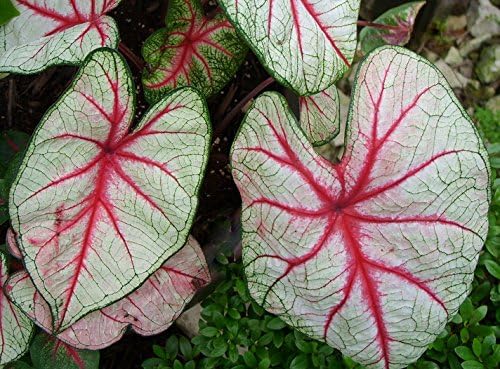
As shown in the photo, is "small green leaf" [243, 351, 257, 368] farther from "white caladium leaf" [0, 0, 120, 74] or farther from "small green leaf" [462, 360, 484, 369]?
"white caladium leaf" [0, 0, 120, 74]

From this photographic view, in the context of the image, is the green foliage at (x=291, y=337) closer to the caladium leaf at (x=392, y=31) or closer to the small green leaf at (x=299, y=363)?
the small green leaf at (x=299, y=363)

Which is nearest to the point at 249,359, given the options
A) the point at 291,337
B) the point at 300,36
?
the point at 291,337

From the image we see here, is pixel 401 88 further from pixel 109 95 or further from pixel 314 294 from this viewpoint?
pixel 109 95

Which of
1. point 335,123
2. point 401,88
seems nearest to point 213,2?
point 335,123

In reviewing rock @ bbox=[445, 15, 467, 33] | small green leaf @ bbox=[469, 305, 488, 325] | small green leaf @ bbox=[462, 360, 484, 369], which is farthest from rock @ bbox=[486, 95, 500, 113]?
small green leaf @ bbox=[462, 360, 484, 369]

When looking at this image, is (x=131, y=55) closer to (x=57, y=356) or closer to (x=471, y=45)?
(x=57, y=356)

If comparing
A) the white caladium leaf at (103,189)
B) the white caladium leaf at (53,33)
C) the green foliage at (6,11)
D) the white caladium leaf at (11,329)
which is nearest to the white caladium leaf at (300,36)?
the white caladium leaf at (103,189)
